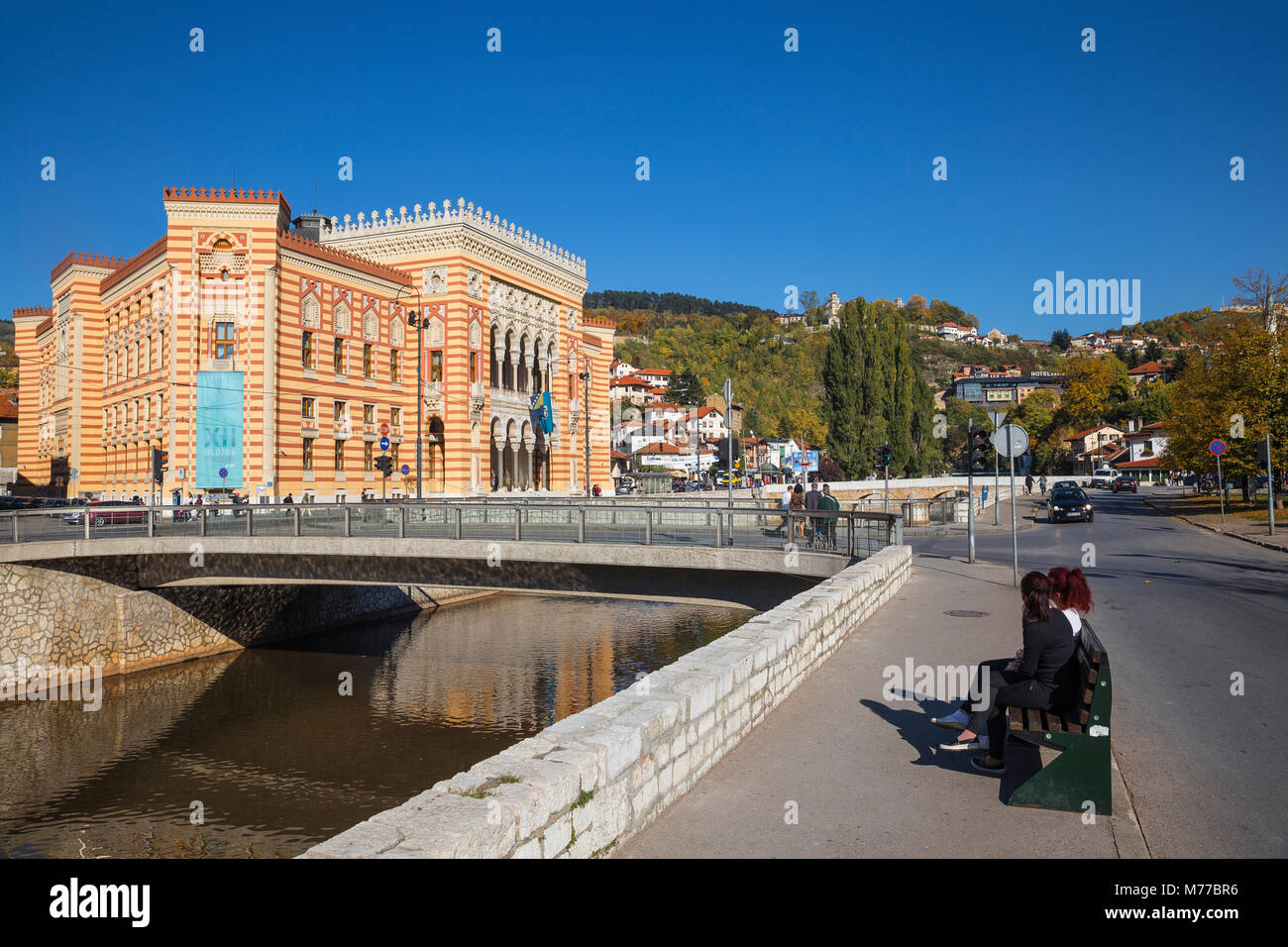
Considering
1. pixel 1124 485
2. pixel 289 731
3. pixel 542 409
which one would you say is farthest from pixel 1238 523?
pixel 1124 485

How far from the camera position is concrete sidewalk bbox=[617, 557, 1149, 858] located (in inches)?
185

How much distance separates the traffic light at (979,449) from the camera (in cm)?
1880

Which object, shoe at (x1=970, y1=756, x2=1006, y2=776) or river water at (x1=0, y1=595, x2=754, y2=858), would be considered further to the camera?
river water at (x1=0, y1=595, x2=754, y2=858)

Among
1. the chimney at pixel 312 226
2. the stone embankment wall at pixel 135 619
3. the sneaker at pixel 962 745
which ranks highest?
the chimney at pixel 312 226

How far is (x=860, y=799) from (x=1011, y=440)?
12.8 metres

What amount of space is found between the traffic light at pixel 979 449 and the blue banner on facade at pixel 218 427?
2915cm

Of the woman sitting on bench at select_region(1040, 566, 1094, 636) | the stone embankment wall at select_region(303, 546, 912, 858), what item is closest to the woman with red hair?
the woman sitting on bench at select_region(1040, 566, 1094, 636)

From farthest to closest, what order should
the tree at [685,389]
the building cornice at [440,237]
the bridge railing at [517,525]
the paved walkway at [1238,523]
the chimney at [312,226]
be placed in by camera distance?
the tree at [685,389], the chimney at [312,226], the building cornice at [440,237], the paved walkway at [1238,523], the bridge railing at [517,525]

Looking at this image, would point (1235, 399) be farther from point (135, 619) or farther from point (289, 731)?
point (135, 619)

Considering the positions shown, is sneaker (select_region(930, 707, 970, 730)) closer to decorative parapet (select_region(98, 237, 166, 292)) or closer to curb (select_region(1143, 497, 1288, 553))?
curb (select_region(1143, 497, 1288, 553))

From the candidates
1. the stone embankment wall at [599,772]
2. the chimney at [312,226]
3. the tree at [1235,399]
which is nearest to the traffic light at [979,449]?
the stone embankment wall at [599,772]

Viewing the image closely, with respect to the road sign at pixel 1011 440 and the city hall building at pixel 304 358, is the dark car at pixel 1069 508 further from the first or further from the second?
the city hall building at pixel 304 358

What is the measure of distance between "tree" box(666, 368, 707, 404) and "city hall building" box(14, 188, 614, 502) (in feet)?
298
